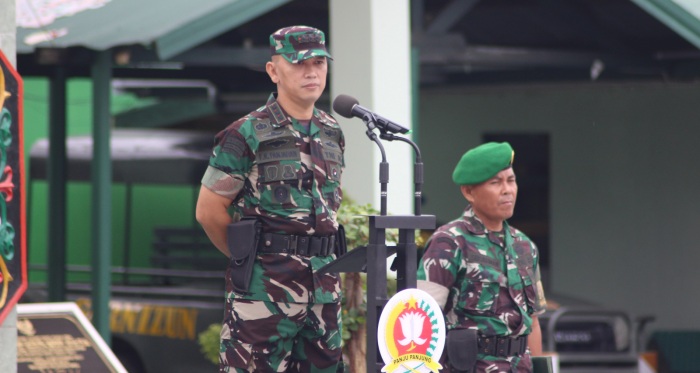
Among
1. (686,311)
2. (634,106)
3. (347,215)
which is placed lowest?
→ (686,311)

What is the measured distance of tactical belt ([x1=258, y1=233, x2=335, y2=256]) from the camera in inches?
194

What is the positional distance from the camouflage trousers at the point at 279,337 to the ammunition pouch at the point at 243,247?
9 cm

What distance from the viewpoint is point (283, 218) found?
16.3 feet

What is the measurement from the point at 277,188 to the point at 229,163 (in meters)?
0.19

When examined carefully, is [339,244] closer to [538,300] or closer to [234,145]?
[234,145]

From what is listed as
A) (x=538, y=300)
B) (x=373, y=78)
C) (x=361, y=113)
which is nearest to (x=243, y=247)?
(x=361, y=113)

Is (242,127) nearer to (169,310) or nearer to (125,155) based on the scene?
(169,310)

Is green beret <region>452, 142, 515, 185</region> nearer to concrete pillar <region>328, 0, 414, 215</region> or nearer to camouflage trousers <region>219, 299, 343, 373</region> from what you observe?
camouflage trousers <region>219, 299, 343, 373</region>

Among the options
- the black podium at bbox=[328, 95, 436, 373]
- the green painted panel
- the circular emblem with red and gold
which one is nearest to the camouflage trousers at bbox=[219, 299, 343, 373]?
the black podium at bbox=[328, 95, 436, 373]

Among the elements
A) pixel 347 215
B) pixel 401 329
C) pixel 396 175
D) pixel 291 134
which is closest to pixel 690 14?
pixel 396 175

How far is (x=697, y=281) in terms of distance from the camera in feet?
42.6

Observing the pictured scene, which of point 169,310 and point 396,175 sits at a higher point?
point 396,175

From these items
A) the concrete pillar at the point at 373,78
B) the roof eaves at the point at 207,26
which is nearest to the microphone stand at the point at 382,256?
the roof eaves at the point at 207,26

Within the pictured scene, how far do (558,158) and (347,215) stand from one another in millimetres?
6847
